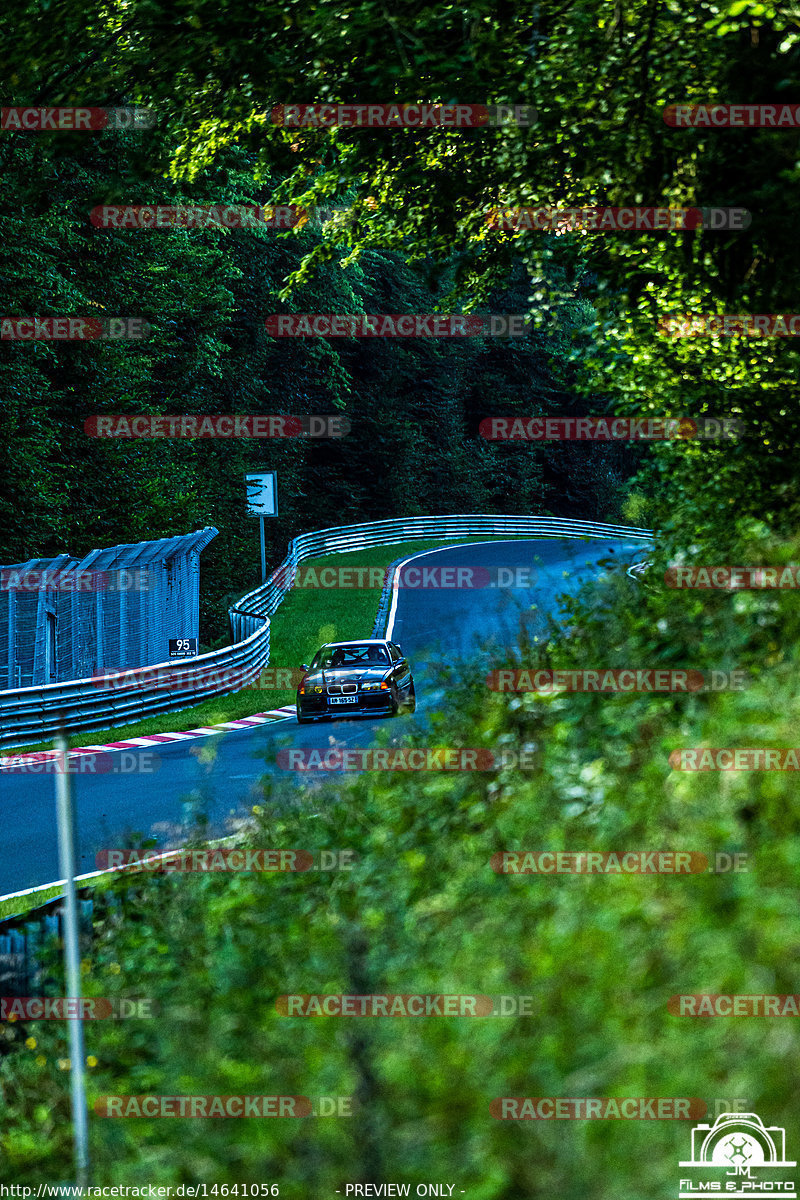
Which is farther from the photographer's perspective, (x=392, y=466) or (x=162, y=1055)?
(x=392, y=466)

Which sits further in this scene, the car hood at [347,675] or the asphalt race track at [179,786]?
the car hood at [347,675]

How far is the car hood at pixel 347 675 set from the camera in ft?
66.7

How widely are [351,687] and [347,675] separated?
0.22m

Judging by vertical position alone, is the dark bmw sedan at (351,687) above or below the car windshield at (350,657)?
below

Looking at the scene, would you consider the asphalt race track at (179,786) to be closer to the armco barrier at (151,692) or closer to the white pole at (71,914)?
the armco barrier at (151,692)

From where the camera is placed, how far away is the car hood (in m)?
20.3

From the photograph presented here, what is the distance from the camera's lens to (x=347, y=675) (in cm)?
2039

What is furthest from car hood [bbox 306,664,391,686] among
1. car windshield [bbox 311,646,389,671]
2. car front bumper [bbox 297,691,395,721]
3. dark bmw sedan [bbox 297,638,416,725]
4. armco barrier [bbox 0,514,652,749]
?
armco barrier [bbox 0,514,652,749]

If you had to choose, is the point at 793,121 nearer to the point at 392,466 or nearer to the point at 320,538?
the point at 320,538

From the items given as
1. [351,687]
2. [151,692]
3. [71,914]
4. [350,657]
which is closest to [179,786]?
[351,687]

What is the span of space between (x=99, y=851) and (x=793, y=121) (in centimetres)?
880

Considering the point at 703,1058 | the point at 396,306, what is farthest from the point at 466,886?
the point at 396,306

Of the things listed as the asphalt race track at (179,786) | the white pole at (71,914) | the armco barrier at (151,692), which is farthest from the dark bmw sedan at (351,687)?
the white pole at (71,914)

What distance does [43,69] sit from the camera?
12.6 m
